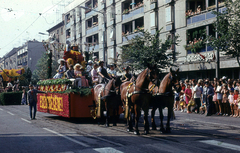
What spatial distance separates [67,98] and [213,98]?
879 centimetres

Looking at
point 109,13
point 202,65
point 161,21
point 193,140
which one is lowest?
point 193,140

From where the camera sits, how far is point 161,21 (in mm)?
30016

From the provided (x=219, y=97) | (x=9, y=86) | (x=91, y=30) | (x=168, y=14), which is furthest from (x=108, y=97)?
(x=91, y=30)

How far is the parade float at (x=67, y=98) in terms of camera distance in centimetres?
1188

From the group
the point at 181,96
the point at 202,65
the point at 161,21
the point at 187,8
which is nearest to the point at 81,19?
the point at 161,21

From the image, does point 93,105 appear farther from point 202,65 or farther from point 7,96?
point 7,96

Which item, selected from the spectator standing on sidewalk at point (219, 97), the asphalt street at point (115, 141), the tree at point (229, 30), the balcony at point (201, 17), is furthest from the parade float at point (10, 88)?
the asphalt street at point (115, 141)

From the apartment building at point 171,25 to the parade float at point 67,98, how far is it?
287 cm

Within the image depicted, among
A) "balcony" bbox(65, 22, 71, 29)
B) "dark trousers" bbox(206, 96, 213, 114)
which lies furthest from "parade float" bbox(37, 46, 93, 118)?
"balcony" bbox(65, 22, 71, 29)

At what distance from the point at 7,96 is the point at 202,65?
19261 mm

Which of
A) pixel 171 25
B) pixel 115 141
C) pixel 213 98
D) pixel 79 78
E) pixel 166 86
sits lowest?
pixel 115 141

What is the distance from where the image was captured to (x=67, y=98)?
11977 millimetres

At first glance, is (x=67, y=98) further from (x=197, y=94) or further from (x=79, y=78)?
(x=197, y=94)

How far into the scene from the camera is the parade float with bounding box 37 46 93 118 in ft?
39.0
